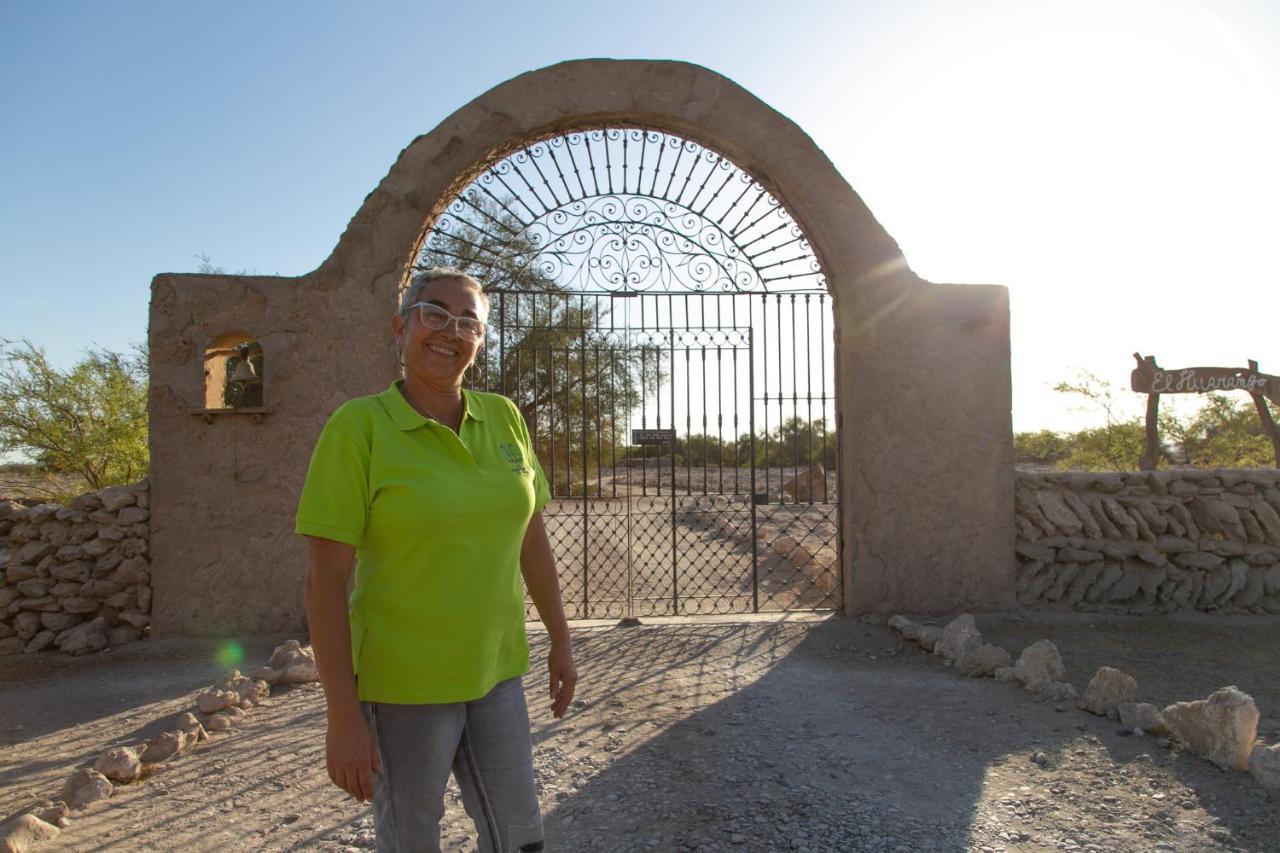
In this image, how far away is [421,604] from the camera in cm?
172

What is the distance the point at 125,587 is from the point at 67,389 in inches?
154

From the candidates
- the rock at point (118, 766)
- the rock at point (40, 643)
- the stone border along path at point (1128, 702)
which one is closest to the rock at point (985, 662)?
the stone border along path at point (1128, 702)

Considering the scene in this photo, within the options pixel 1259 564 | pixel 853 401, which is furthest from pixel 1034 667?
pixel 1259 564

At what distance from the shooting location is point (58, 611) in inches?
228

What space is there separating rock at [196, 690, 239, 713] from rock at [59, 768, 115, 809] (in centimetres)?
93

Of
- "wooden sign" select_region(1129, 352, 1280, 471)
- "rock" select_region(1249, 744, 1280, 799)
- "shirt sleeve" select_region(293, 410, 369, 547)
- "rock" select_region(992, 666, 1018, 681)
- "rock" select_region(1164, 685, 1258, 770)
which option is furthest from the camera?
"wooden sign" select_region(1129, 352, 1280, 471)

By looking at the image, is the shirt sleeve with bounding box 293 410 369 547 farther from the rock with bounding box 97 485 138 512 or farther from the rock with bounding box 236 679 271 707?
the rock with bounding box 97 485 138 512

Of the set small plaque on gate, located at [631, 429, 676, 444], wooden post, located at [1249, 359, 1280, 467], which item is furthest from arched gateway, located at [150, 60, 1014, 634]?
wooden post, located at [1249, 359, 1280, 467]

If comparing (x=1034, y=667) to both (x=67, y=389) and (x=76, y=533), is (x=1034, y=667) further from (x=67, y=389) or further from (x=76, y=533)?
(x=67, y=389)

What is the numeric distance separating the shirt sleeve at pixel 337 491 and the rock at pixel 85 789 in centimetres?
259

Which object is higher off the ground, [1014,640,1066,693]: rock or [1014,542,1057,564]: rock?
[1014,542,1057,564]: rock

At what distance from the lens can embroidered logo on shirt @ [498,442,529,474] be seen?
1.93 metres

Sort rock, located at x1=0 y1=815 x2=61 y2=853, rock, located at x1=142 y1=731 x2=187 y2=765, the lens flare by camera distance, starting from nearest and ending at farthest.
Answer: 1. rock, located at x1=0 y1=815 x2=61 y2=853
2. rock, located at x1=142 y1=731 x2=187 y2=765
3. the lens flare

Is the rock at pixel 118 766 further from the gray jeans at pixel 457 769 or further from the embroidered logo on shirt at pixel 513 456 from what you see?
the embroidered logo on shirt at pixel 513 456
